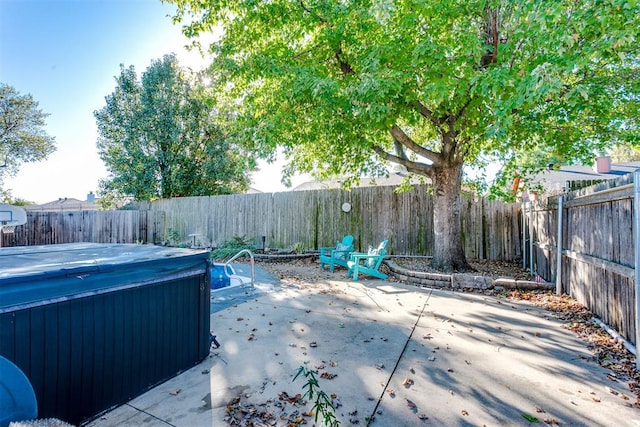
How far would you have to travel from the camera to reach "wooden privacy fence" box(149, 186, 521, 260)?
296 inches

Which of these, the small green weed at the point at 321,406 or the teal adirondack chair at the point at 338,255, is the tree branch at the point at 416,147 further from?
the small green weed at the point at 321,406

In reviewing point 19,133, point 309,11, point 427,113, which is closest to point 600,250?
point 427,113

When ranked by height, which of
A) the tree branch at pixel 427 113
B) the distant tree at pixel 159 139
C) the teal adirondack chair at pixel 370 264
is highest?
the distant tree at pixel 159 139

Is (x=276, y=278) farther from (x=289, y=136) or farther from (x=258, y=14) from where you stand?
(x=258, y=14)

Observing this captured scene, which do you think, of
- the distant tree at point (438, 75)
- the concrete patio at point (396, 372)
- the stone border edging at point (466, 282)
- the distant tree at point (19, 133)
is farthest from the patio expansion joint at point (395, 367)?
the distant tree at point (19, 133)

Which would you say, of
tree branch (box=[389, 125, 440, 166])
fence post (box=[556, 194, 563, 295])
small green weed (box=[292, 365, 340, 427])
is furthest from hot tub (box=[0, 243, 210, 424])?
fence post (box=[556, 194, 563, 295])

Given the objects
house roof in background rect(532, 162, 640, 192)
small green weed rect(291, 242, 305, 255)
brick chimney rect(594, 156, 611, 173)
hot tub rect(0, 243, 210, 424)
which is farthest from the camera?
house roof in background rect(532, 162, 640, 192)

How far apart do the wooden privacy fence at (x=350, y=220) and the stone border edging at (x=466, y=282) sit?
206 cm

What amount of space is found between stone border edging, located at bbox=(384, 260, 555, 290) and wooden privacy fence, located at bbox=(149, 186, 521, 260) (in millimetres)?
2058

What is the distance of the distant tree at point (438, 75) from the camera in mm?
3688

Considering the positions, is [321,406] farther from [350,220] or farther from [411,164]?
[350,220]

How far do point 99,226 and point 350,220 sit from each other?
1021cm

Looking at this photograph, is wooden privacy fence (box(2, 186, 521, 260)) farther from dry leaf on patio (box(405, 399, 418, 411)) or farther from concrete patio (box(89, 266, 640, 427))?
dry leaf on patio (box(405, 399, 418, 411))

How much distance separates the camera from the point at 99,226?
483 inches
